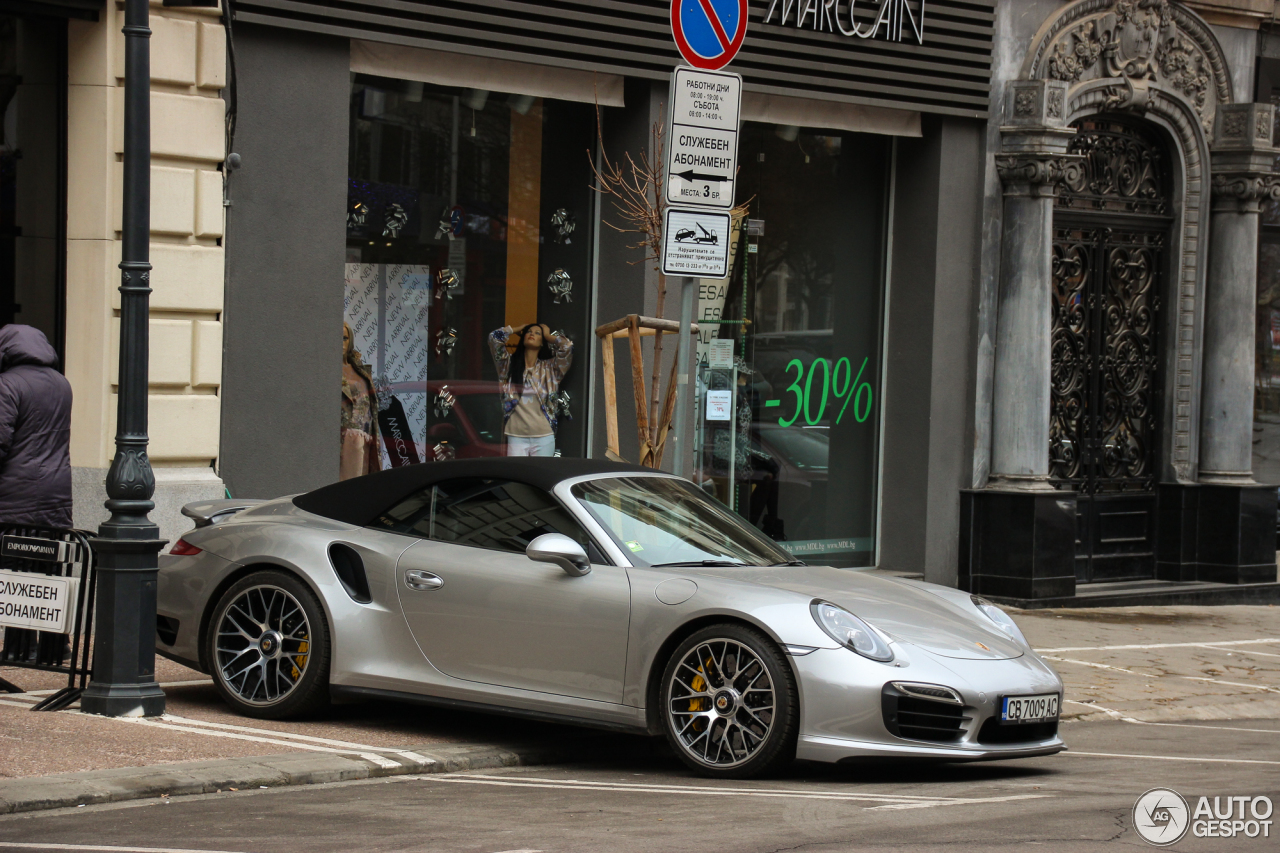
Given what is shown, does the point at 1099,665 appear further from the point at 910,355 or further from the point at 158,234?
the point at 158,234

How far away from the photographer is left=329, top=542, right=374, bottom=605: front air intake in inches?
294

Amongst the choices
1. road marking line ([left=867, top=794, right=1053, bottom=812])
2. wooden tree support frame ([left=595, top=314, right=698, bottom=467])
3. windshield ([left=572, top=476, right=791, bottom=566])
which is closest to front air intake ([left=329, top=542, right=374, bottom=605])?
windshield ([left=572, top=476, right=791, bottom=566])

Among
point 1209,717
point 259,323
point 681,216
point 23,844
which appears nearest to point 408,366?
point 259,323

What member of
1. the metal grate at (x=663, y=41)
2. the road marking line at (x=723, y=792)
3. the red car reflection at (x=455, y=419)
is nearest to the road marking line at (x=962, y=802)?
the road marking line at (x=723, y=792)

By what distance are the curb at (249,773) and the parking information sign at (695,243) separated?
2473 millimetres

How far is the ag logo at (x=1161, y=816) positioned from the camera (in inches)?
220

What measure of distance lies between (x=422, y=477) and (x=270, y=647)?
3.48ft

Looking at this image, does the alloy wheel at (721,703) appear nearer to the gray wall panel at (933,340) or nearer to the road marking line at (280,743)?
the road marking line at (280,743)

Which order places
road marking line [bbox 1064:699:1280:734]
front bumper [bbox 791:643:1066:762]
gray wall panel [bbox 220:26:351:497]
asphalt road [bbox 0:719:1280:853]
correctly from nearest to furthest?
asphalt road [bbox 0:719:1280:853] < front bumper [bbox 791:643:1066:762] < road marking line [bbox 1064:699:1280:734] < gray wall panel [bbox 220:26:351:497]

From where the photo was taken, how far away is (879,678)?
21.4ft

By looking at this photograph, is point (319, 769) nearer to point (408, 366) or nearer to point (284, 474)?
point (284, 474)

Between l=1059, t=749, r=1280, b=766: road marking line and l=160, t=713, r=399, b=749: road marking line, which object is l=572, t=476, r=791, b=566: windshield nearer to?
l=160, t=713, r=399, b=749: road marking line

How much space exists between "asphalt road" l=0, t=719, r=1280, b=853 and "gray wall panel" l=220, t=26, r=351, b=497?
4940mm

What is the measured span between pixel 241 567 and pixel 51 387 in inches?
74.7
